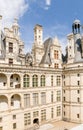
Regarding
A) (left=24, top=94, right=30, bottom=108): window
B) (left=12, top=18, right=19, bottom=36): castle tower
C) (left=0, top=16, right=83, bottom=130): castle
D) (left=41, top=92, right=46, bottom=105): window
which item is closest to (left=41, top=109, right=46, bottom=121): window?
(left=0, top=16, right=83, bottom=130): castle

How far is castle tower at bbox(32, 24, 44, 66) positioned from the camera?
42.4 meters

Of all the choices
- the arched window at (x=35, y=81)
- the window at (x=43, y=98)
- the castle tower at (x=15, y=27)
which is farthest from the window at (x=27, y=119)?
the castle tower at (x=15, y=27)

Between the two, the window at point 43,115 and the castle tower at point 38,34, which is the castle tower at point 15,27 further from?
the window at point 43,115

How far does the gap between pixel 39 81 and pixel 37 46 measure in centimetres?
887

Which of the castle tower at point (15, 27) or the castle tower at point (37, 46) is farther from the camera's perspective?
the castle tower at point (37, 46)

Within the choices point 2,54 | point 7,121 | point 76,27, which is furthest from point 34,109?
point 76,27

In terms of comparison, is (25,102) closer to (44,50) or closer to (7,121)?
(7,121)

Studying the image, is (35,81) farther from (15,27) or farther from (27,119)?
(15,27)

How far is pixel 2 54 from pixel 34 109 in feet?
45.4

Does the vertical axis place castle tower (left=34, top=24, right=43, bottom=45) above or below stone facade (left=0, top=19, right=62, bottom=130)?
above

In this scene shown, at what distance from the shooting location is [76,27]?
152ft

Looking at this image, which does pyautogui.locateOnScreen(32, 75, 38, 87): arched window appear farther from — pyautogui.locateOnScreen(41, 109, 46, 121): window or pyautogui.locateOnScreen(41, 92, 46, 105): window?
pyautogui.locateOnScreen(41, 109, 46, 121): window

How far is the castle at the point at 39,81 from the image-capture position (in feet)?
113

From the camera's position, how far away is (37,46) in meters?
42.5
